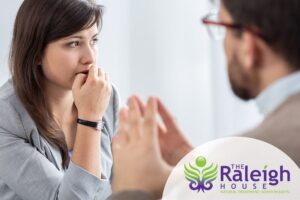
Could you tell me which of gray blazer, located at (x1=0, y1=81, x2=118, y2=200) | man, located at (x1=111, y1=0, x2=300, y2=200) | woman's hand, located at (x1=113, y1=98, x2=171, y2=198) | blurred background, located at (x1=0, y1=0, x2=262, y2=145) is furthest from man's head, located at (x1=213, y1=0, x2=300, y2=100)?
blurred background, located at (x1=0, y1=0, x2=262, y2=145)

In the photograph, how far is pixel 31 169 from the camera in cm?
149

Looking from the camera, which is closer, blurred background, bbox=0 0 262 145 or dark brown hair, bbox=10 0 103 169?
dark brown hair, bbox=10 0 103 169

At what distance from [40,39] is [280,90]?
2.90 feet

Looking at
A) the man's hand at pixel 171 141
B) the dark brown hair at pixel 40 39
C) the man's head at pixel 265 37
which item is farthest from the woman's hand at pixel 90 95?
the man's head at pixel 265 37

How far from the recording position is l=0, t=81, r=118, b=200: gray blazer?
4.82 feet

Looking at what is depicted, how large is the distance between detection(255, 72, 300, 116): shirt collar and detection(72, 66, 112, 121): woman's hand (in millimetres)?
739

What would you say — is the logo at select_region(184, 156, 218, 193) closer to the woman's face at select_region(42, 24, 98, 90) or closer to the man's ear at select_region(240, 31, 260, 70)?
the man's ear at select_region(240, 31, 260, 70)

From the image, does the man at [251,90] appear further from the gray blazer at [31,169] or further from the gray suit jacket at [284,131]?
the gray blazer at [31,169]

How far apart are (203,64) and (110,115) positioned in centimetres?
83

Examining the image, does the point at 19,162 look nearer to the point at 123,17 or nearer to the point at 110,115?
the point at 110,115

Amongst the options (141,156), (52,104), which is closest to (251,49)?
(141,156)

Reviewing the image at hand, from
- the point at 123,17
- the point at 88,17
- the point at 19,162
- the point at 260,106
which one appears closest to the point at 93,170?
Answer: the point at 19,162

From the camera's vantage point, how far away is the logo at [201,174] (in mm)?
983

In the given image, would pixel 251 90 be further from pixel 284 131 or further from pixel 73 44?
pixel 73 44
